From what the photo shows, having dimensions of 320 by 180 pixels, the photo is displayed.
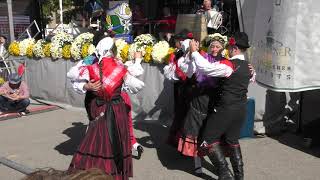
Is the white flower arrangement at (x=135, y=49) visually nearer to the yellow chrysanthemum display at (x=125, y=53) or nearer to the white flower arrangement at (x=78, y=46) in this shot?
the yellow chrysanthemum display at (x=125, y=53)

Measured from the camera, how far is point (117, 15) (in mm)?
10102

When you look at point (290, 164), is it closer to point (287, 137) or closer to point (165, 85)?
point (287, 137)

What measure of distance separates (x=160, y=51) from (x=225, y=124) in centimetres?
324

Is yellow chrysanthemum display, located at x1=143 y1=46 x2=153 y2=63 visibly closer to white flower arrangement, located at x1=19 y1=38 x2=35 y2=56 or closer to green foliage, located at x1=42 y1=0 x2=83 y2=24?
white flower arrangement, located at x1=19 y1=38 x2=35 y2=56

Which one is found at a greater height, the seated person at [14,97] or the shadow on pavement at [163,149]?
the seated person at [14,97]

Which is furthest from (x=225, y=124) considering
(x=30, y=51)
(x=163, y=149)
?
(x=30, y=51)

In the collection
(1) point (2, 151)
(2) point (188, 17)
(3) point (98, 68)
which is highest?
(2) point (188, 17)

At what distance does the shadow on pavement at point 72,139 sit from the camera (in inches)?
259

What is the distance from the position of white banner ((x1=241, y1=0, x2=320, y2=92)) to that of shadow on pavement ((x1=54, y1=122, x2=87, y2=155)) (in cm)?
289

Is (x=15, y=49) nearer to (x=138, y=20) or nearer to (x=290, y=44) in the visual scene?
(x=138, y=20)

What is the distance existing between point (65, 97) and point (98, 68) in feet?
17.7

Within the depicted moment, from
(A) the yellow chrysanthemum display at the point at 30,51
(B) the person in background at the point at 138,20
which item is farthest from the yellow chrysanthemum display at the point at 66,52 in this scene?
(B) the person in background at the point at 138,20

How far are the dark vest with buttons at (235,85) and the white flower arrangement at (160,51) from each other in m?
3.08

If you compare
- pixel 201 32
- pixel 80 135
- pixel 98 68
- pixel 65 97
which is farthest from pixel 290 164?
pixel 65 97
